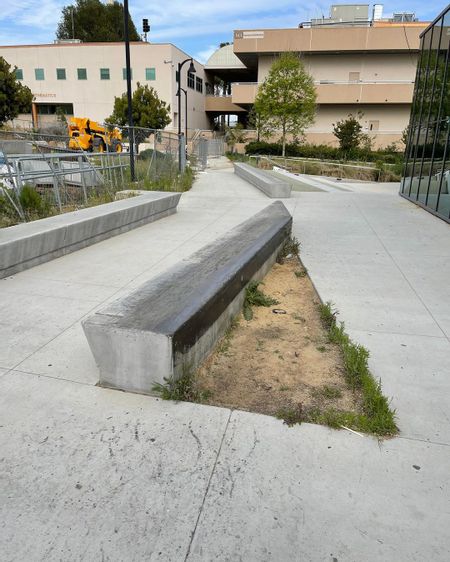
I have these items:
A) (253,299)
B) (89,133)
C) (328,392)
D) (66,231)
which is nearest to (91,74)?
(89,133)

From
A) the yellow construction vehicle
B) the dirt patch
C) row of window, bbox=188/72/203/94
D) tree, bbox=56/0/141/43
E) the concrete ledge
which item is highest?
tree, bbox=56/0/141/43

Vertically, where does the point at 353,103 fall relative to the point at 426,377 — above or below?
above

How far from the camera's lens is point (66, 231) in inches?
271

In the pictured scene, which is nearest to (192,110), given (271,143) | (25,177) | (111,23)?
(271,143)

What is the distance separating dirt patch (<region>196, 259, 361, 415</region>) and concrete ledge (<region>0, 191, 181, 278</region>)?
3.20 metres

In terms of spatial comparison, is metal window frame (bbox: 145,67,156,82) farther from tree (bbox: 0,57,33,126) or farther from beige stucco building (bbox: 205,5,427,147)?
tree (bbox: 0,57,33,126)

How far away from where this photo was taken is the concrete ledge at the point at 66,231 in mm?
5895

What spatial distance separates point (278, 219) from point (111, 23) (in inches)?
3440

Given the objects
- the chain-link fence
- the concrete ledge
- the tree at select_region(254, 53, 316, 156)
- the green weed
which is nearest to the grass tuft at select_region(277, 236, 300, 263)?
the concrete ledge

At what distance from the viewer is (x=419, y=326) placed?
4.62 meters

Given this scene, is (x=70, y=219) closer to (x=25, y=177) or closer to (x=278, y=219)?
(x=25, y=177)

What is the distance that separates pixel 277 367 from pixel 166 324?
1.08 metres

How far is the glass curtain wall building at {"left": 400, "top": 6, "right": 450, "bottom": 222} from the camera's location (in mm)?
11336

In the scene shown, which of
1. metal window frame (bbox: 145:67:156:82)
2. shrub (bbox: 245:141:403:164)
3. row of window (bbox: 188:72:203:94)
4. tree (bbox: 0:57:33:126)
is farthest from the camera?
row of window (bbox: 188:72:203:94)
